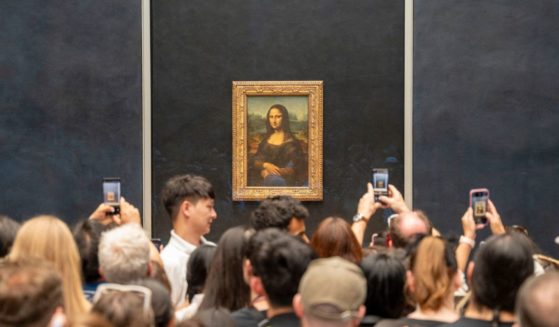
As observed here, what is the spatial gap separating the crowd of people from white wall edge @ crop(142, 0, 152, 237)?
515 centimetres

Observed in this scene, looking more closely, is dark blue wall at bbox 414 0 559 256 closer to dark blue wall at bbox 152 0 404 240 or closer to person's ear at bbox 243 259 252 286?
dark blue wall at bbox 152 0 404 240

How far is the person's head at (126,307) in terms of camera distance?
11.4 feet

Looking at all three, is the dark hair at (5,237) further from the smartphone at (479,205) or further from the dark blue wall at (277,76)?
the dark blue wall at (277,76)

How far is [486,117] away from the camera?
10883 mm

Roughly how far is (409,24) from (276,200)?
17.0 feet

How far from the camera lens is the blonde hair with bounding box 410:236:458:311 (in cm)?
487

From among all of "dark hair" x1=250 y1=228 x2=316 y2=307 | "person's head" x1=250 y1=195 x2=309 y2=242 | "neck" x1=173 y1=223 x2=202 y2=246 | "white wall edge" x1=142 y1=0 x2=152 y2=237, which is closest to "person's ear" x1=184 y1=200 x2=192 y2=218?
"neck" x1=173 y1=223 x2=202 y2=246

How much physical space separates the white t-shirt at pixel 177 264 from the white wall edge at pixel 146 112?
4550 mm

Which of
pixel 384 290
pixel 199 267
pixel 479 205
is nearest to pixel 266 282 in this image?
pixel 384 290

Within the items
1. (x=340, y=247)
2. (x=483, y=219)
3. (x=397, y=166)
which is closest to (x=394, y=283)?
(x=340, y=247)

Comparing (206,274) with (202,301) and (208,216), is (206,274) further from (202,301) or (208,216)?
(208,216)

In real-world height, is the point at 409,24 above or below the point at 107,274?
above

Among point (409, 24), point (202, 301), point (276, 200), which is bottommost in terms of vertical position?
point (202, 301)

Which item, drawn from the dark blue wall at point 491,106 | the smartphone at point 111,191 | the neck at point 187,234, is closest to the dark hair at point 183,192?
the neck at point 187,234
